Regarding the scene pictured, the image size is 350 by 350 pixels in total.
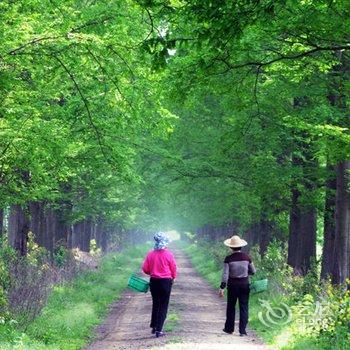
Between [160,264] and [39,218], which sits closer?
[160,264]

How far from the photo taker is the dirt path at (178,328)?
11.7 metres

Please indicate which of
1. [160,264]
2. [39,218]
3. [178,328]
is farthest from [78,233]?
[160,264]

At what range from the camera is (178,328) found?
46.1ft

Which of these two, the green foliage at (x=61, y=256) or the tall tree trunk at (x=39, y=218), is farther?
the green foliage at (x=61, y=256)

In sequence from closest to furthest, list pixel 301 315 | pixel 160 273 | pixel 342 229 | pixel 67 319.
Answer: pixel 160 273 < pixel 301 315 < pixel 67 319 < pixel 342 229

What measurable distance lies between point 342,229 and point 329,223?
11.6 ft

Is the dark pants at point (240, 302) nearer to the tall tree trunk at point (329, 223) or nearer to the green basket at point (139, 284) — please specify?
the green basket at point (139, 284)

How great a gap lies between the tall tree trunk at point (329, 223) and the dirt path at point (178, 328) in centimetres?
331

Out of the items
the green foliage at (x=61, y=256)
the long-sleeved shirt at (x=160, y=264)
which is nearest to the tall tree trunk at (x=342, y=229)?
the long-sleeved shirt at (x=160, y=264)

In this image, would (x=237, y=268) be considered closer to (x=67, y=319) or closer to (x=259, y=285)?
(x=259, y=285)

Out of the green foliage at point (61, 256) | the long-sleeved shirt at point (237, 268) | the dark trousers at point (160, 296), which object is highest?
the long-sleeved shirt at point (237, 268)

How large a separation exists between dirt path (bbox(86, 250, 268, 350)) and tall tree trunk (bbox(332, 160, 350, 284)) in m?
2.79

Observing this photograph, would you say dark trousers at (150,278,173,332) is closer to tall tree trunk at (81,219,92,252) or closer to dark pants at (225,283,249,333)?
dark pants at (225,283,249,333)

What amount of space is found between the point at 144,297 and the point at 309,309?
36.4 feet
